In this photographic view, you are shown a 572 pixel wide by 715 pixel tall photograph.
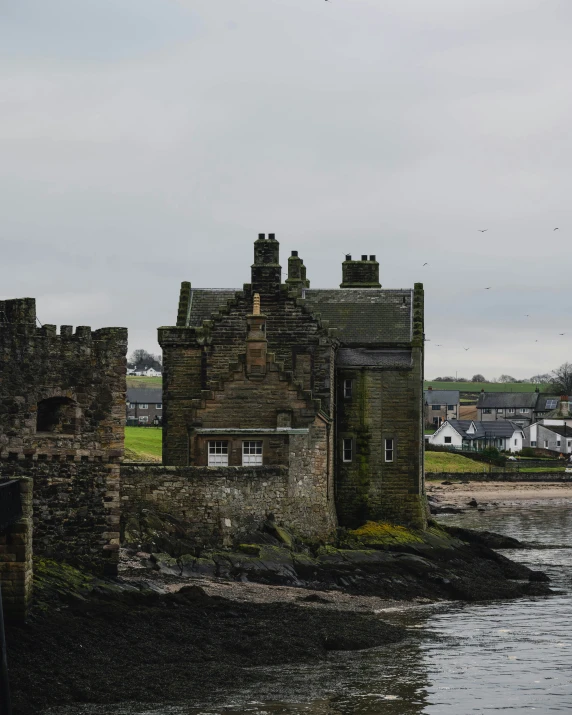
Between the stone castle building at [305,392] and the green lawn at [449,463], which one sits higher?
the stone castle building at [305,392]

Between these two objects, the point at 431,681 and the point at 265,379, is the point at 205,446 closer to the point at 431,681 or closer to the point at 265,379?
the point at 265,379

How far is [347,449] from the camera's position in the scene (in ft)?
159

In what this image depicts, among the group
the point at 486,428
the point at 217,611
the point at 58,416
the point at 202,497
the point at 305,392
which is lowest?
the point at 217,611

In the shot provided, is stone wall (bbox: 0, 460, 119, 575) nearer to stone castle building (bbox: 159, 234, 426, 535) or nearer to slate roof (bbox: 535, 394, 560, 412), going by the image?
stone castle building (bbox: 159, 234, 426, 535)

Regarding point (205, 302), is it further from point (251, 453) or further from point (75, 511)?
point (75, 511)

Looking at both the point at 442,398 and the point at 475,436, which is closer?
the point at 475,436

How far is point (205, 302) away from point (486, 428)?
109882 mm

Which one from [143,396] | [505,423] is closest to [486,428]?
[505,423]

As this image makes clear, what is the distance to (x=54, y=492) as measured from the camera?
30938mm

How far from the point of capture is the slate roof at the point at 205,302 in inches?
1939

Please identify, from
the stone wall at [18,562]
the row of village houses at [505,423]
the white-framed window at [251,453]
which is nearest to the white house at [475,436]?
the row of village houses at [505,423]

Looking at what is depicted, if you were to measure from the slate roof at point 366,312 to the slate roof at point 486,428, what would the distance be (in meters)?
102

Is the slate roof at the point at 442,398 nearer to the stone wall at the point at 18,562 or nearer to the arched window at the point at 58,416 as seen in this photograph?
the arched window at the point at 58,416

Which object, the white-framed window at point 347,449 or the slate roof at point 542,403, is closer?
the white-framed window at point 347,449
